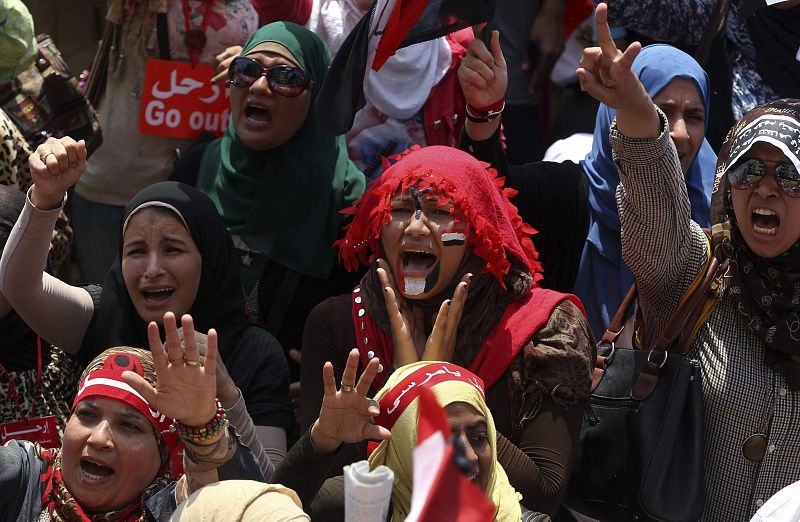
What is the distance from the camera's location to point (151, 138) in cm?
562

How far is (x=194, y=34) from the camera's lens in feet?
18.1

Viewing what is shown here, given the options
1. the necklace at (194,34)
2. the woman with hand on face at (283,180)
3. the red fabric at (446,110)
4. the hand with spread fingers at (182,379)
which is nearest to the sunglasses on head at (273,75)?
the woman with hand on face at (283,180)

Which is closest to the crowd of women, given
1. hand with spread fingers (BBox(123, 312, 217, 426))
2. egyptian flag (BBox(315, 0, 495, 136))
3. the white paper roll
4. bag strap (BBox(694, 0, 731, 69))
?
hand with spread fingers (BBox(123, 312, 217, 426))

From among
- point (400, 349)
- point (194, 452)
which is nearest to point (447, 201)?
point (400, 349)

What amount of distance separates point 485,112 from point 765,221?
1187 millimetres

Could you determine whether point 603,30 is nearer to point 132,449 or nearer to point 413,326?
point 413,326

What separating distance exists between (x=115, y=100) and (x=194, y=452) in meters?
2.56

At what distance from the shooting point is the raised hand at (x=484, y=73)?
459 cm

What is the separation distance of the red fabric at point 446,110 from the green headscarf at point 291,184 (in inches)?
16.0

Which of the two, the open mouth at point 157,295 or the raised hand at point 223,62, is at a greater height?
the raised hand at point 223,62

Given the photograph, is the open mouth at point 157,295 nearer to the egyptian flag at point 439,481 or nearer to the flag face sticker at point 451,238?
the flag face sticker at point 451,238

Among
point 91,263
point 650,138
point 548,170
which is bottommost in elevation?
point 91,263

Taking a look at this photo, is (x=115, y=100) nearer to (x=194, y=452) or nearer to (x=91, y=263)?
(x=91, y=263)

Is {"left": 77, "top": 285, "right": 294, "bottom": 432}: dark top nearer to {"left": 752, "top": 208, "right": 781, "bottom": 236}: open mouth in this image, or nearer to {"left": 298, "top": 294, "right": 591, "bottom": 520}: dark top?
{"left": 298, "top": 294, "right": 591, "bottom": 520}: dark top
